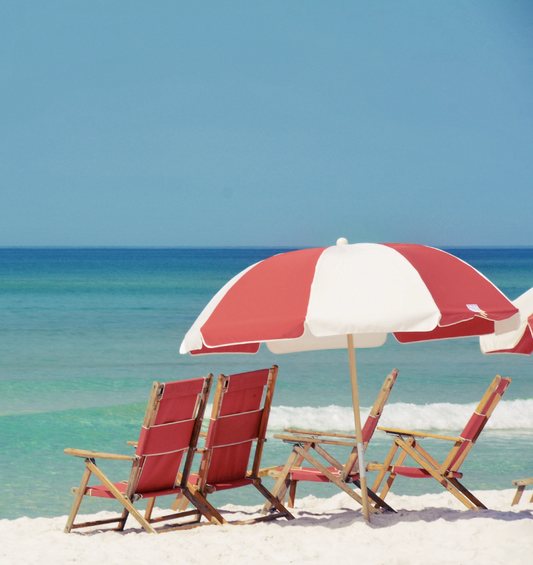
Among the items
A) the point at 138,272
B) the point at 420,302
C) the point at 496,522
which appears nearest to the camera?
the point at 420,302

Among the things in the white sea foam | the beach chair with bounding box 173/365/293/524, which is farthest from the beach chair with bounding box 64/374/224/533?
the white sea foam

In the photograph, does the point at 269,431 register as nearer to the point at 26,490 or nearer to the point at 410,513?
the point at 26,490

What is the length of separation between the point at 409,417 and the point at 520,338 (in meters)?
6.71

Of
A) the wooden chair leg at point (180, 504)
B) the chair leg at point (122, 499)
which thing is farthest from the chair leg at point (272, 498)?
the chair leg at point (122, 499)

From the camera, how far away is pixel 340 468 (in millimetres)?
4906

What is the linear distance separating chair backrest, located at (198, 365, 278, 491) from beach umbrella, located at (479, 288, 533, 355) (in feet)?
4.86

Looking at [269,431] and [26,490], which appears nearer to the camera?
[26,490]

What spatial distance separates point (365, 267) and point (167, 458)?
1696 millimetres

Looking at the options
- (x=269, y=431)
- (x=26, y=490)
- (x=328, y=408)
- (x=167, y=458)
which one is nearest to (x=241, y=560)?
(x=167, y=458)

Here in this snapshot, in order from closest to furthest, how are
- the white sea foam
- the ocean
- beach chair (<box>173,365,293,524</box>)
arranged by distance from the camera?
beach chair (<box>173,365,293,524</box>) → the ocean → the white sea foam

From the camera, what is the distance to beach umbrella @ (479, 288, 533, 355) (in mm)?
4539

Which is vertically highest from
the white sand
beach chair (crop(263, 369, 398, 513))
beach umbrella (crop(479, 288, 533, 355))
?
beach umbrella (crop(479, 288, 533, 355))

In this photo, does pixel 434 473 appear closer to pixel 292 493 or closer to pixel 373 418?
pixel 373 418

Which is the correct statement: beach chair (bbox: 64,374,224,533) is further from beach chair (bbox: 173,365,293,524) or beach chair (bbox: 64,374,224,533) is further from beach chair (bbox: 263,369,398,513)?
beach chair (bbox: 263,369,398,513)
